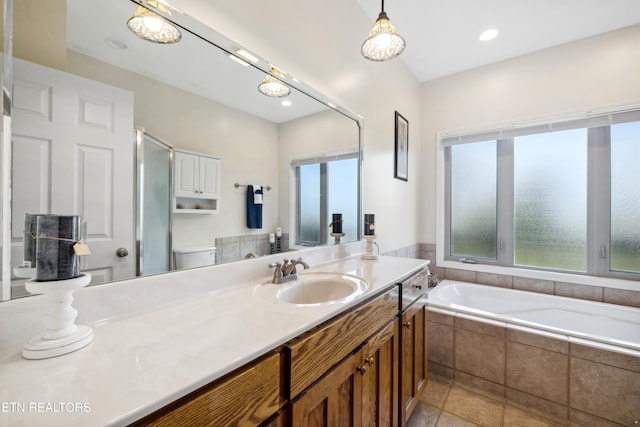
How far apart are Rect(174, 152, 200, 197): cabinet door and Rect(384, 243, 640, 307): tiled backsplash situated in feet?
5.93

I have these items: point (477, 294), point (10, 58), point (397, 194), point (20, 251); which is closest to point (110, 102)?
point (10, 58)

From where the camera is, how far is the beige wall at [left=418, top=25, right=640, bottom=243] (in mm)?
2160

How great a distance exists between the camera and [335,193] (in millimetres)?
1873

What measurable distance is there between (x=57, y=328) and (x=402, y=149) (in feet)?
8.65

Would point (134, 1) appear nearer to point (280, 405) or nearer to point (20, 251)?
point (20, 251)

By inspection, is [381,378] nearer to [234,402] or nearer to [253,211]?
[234,402]

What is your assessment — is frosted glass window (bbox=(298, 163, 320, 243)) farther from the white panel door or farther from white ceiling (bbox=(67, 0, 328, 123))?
the white panel door

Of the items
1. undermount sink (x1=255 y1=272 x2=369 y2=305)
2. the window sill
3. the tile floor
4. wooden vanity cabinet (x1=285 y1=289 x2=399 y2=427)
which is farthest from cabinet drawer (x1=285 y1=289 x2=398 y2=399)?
the window sill

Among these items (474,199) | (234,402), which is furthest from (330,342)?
(474,199)

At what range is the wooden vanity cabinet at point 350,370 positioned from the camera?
740 mm

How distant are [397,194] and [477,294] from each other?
1.31 m

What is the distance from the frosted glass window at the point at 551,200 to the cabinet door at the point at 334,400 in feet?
8.26

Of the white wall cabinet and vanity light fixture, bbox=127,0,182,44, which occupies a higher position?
vanity light fixture, bbox=127,0,182,44

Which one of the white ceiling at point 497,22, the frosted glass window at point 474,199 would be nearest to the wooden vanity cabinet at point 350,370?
the frosted glass window at point 474,199
